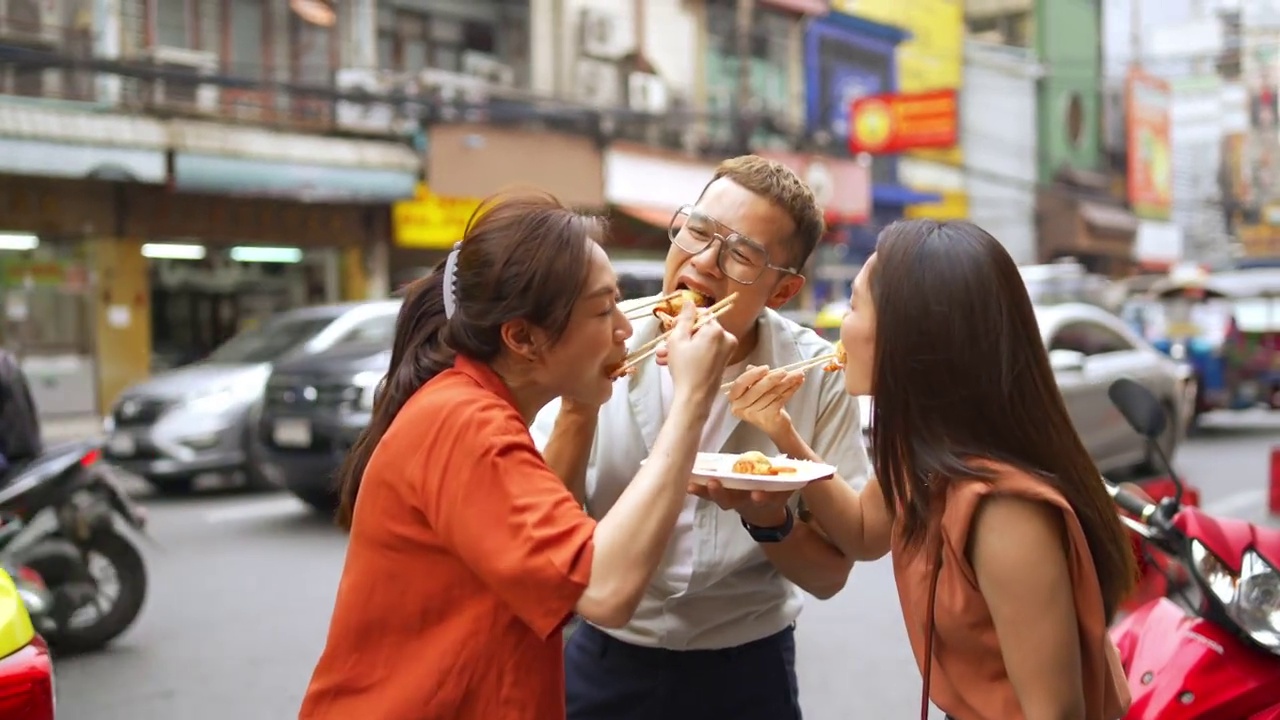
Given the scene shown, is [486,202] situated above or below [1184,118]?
below

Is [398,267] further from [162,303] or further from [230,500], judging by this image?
[230,500]

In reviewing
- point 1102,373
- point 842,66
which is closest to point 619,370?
point 1102,373

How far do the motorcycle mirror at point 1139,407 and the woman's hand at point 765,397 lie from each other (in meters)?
0.90

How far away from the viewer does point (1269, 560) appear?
9.09 feet

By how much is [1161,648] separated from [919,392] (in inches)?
56.6

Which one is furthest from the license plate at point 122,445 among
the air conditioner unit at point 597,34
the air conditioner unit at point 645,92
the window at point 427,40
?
the air conditioner unit at point 645,92

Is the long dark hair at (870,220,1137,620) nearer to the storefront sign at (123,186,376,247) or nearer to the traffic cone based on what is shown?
the traffic cone

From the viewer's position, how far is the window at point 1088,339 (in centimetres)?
977

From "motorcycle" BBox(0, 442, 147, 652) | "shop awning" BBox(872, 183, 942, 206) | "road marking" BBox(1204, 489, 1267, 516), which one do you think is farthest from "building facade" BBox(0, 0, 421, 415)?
"shop awning" BBox(872, 183, 942, 206)

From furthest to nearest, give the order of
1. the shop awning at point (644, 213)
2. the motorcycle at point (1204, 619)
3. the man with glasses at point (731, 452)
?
the shop awning at point (644, 213) < the motorcycle at point (1204, 619) < the man with glasses at point (731, 452)

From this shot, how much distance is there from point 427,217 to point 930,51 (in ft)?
50.5

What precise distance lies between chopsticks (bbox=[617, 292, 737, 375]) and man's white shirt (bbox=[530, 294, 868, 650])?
0.39 ft

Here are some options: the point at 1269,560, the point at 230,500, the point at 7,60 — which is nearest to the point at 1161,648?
the point at 1269,560

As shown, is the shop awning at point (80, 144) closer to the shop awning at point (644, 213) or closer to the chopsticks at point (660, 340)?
the shop awning at point (644, 213)
